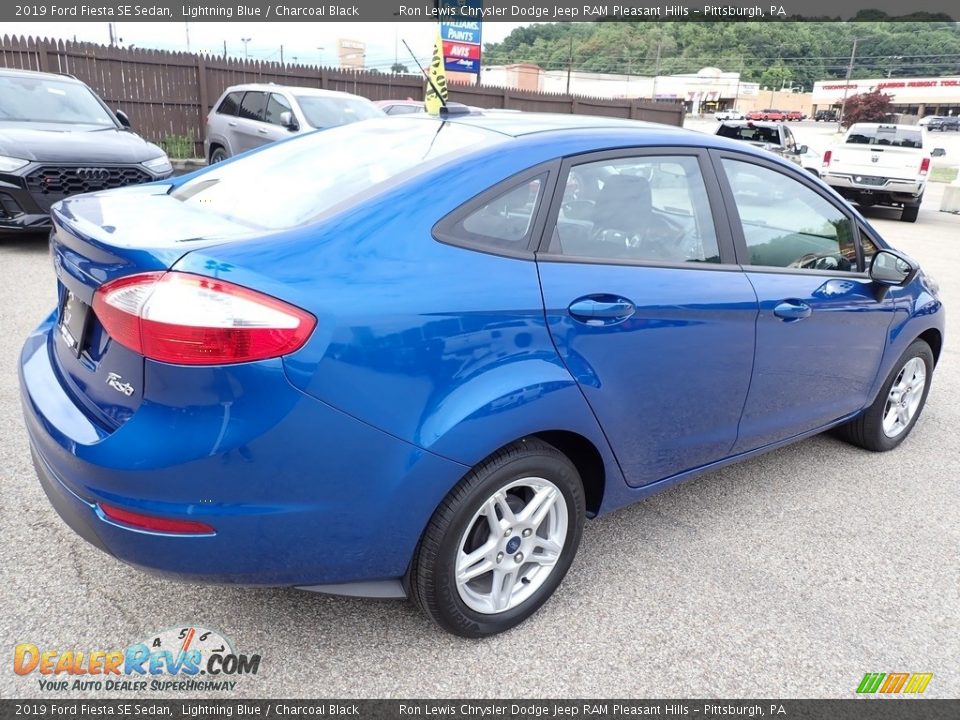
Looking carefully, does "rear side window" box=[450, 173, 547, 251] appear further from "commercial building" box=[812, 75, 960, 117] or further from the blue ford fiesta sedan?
"commercial building" box=[812, 75, 960, 117]

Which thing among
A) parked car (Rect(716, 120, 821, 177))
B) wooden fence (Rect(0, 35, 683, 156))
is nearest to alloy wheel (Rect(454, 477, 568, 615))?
wooden fence (Rect(0, 35, 683, 156))

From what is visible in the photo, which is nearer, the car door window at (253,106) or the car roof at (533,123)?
the car roof at (533,123)

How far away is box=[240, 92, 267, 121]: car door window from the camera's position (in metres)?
10.8

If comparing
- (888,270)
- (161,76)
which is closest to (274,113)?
(161,76)

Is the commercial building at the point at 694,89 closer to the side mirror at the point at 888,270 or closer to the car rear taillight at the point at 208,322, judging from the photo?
the side mirror at the point at 888,270

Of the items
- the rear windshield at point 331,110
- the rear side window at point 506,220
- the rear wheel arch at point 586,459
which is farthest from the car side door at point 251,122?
the rear wheel arch at point 586,459

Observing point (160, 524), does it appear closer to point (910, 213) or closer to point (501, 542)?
point (501, 542)

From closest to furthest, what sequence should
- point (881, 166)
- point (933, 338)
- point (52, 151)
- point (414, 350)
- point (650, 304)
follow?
point (414, 350) → point (650, 304) → point (933, 338) → point (52, 151) → point (881, 166)

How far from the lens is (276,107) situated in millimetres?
10484

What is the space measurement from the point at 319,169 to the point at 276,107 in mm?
8829

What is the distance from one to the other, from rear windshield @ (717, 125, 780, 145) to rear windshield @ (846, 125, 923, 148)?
1615mm

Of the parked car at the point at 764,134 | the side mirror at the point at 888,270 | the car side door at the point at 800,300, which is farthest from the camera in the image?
the parked car at the point at 764,134

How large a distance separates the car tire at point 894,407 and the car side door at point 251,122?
9.03 m

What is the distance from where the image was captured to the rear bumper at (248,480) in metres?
1.75
